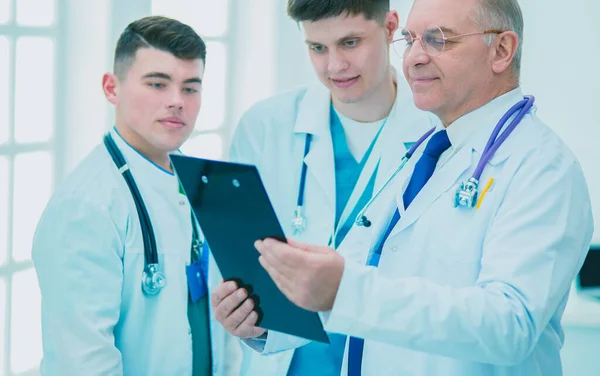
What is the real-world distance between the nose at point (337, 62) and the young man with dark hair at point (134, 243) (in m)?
0.36

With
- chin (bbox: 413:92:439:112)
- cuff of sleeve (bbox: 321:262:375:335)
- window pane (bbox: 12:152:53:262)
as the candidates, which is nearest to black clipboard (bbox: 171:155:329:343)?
cuff of sleeve (bbox: 321:262:375:335)

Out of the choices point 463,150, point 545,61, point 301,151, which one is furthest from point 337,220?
point 545,61

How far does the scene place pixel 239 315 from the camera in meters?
1.63

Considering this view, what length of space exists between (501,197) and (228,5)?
267cm

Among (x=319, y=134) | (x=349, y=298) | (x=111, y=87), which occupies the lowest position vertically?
(x=349, y=298)

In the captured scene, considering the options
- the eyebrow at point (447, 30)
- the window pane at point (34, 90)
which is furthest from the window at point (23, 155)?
the eyebrow at point (447, 30)

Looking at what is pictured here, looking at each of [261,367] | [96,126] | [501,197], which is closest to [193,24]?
[96,126]

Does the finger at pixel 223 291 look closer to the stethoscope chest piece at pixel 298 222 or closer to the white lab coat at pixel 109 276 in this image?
the white lab coat at pixel 109 276

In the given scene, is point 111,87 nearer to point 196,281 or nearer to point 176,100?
point 176,100

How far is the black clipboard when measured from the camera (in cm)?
133

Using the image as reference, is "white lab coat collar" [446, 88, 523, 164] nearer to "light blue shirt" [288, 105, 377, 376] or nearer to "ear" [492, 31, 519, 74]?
"ear" [492, 31, 519, 74]

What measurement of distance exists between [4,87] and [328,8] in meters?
1.03

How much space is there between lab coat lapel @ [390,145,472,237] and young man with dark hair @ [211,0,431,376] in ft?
1.68

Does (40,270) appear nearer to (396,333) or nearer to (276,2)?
(396,333)
